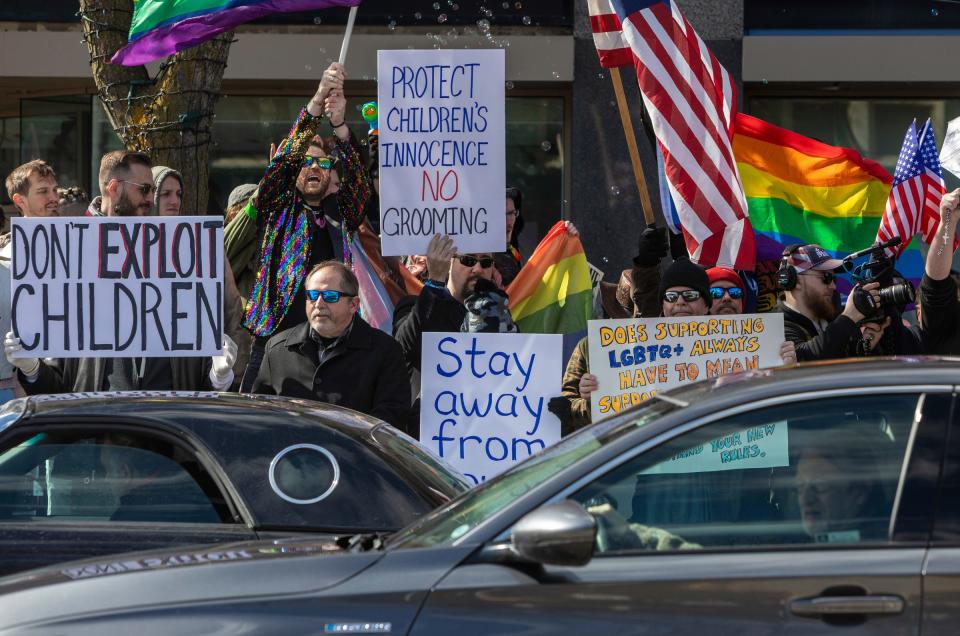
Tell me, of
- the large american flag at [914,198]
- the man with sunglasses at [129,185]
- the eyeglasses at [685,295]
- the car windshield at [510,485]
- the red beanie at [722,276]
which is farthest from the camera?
the large american flag at [914,198]

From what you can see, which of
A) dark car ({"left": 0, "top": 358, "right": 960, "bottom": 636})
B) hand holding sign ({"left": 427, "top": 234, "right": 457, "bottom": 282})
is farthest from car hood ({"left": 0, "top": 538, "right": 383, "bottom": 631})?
hand holding sign ({"left": 427, "top": 234, "right": 457, "bottom": 282})

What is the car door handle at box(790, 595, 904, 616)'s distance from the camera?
3.36m

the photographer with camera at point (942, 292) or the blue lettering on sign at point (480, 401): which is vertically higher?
the photographer with camera at point (942, 292)

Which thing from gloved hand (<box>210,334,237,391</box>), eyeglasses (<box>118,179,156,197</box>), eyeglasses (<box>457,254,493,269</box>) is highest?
eyeglasses (<box>118,179,156,197</box>)

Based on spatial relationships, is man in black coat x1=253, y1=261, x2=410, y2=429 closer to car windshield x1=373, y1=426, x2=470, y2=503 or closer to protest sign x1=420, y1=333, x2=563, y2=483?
protest sign x1=420, y1=333, x2=563, y2=483

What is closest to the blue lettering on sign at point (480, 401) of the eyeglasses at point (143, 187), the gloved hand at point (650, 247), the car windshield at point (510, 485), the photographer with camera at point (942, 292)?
the gloved hand at point (650, 247)

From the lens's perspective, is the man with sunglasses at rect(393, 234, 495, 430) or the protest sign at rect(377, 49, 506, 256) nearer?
the man with sunglasses at rect(393, 234, 495, 430)

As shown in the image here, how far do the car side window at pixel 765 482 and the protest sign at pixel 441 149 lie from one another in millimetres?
4206

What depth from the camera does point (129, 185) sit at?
283 inches

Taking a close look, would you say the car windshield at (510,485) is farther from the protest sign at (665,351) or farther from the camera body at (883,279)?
the camera body at (883,279)

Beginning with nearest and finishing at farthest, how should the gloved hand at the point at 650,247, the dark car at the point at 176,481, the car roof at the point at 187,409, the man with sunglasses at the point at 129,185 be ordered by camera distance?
the dark car at the point at 176,481, the car roof at the point at 187,409, the man with sunglasses at the point at 129,185, the gloved hand at the point at 650,247

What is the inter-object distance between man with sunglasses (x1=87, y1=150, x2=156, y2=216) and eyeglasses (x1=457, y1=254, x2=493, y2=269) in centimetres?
163

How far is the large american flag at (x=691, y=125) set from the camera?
7.98 m

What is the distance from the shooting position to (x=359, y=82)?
1273cm
